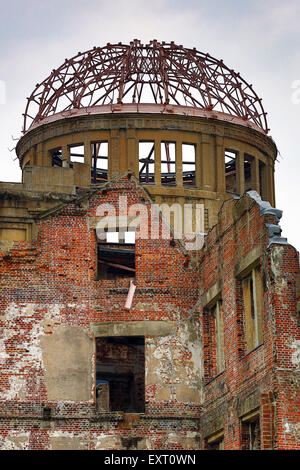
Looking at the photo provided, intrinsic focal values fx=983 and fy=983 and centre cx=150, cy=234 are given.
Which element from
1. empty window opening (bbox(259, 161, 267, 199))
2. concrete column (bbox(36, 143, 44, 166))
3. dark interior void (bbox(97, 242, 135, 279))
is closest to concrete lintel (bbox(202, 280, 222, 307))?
dark interior void (bbox(97, 242, 135, 279))

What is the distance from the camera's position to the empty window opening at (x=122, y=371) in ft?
87.5

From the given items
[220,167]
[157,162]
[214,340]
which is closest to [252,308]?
[214,340]

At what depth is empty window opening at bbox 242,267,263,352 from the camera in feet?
65.5

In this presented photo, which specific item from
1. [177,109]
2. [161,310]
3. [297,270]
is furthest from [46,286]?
[177,109]

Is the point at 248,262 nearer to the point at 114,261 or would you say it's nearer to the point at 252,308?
the point at 252,308

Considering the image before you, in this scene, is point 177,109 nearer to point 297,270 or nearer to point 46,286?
point 46,286

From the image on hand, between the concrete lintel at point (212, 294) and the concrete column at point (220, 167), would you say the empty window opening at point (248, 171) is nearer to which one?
the concrete column at point (220, 167)

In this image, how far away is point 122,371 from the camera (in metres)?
27.0

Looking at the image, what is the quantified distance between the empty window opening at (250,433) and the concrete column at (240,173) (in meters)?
16.4

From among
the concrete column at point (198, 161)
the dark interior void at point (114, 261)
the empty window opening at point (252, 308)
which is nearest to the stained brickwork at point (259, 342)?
the empty window opening at point (252, 308)

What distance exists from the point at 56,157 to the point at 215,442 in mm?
16369

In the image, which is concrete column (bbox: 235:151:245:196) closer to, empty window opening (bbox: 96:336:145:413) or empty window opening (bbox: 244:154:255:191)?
empty window opening (bbox: 244:154:255:191)

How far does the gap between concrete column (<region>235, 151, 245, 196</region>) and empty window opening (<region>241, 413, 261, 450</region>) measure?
16437 millimetres

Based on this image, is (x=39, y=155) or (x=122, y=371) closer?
(x=122, y=371)
